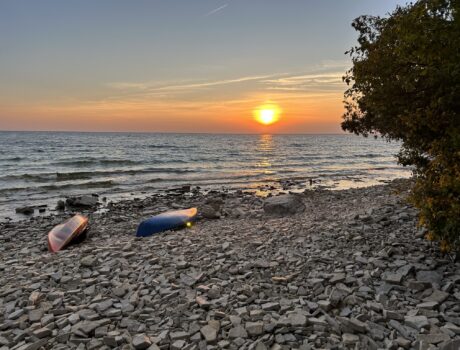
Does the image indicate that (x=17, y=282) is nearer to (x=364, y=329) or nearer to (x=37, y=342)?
(x=37, y=342)

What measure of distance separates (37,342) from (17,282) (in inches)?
135

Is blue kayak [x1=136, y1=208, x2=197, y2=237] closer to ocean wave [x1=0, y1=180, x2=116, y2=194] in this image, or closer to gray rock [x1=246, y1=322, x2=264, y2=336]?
gray rock [x1=246, y1=322, x2=264, y2=336]

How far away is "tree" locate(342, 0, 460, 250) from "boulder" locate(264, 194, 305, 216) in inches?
313

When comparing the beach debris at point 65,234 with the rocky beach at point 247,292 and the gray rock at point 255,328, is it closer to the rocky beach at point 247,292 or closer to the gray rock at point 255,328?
the rocky beach at point 247,292

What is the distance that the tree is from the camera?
643 cm

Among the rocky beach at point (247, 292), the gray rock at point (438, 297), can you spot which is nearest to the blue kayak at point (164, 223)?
the rocky beach at point (247, 292)

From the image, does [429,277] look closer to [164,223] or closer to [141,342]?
[141,342]

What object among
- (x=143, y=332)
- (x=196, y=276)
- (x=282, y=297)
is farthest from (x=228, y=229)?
(x=143, y=332)

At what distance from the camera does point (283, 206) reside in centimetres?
1703

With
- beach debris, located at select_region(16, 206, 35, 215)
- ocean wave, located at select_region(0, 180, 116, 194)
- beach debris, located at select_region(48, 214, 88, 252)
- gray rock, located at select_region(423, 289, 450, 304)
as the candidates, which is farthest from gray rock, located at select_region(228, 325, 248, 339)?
ocean wave, located at select_region(0, 180, 116, 194)

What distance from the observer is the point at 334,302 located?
6367 mm

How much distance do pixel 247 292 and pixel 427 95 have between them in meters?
6.07

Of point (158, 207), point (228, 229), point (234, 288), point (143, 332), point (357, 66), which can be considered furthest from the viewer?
point (158, 207)

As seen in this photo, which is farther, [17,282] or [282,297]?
[17,282]
